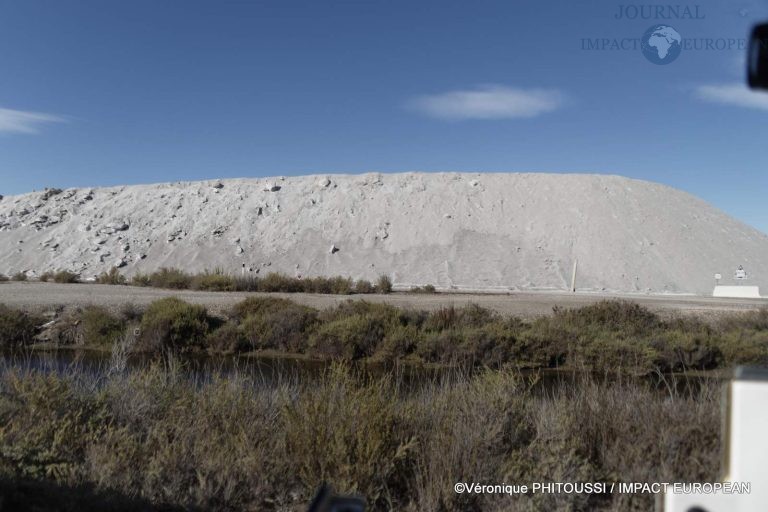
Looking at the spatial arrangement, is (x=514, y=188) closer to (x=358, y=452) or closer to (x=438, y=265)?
(x=438, y=265)

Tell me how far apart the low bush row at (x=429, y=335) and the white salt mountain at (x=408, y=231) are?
84.1 ft

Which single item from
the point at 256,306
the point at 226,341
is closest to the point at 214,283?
the point at 256,306

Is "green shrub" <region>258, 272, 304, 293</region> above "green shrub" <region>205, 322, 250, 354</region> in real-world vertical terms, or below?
above

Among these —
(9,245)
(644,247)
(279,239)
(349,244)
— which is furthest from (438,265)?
(9,245)

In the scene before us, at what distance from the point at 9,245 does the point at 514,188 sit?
51.2 meters

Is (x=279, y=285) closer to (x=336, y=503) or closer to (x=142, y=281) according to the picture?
(x=142, y=281)

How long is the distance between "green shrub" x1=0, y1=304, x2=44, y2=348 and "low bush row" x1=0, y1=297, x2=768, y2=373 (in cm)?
3

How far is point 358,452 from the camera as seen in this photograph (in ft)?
16.2

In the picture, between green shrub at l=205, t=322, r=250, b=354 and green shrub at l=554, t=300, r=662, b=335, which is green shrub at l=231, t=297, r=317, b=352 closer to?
green shrub at l=205, t=322, r=250, b=354

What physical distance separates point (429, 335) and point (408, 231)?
1526 inches

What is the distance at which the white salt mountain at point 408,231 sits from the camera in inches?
1953

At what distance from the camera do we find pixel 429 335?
16.2 m

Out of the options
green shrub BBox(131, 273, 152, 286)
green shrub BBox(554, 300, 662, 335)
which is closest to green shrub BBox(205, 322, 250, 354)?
green shrub BBox(554, 300, 662, 335)

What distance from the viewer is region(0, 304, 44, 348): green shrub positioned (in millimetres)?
16109
